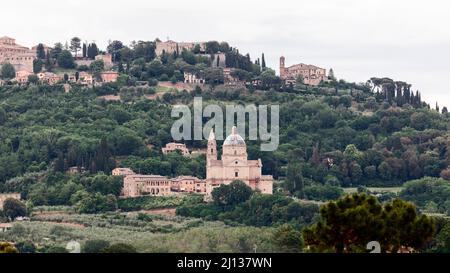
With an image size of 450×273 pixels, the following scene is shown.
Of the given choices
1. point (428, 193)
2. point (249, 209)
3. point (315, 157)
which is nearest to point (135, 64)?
point (315, 157)

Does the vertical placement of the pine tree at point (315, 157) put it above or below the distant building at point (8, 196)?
above

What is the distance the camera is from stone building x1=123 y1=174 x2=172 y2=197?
87.5m

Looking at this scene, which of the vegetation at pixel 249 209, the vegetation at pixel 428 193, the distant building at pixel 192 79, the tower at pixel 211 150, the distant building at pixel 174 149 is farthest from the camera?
the distant building at pixel 192 79

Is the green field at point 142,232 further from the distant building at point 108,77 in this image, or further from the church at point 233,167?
the distant building at point 108,77

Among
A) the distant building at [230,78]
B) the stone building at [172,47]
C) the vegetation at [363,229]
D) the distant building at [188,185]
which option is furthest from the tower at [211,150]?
the vegetation at [363,229]

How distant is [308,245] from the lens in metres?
36.8

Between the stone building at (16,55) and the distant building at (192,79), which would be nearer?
the distant building at (192,79)

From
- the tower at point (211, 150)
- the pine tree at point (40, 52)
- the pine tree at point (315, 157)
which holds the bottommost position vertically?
the pine tree at point (315, 157)

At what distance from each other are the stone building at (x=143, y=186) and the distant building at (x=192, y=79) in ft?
84.6

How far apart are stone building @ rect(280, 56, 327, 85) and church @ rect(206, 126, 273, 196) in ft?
99.4

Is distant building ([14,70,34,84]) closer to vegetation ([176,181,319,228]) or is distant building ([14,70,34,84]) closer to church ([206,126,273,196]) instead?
church ([206,126,273,196])

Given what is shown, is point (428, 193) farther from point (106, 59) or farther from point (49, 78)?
point (106, 59)

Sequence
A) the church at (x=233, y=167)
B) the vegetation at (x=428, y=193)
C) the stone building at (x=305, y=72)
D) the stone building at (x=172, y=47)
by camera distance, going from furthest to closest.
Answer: the stone building at (x=172, y=47) → the stone building at (x=305, y=72) → the church at (x=233, y=167) → the vegetation at (x=428, y=193)

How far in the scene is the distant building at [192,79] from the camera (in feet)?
375
